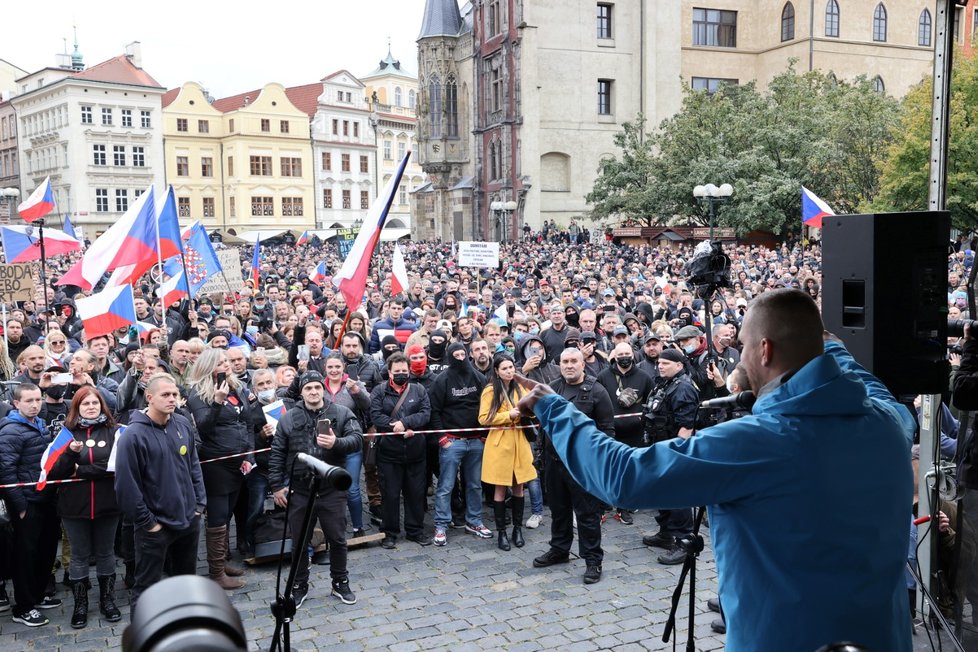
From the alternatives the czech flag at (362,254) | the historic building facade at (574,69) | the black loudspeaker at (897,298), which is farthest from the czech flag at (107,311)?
the historic building facade at (574,69)

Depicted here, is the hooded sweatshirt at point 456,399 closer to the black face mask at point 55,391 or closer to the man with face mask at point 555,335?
the man with face mask at point 555,335

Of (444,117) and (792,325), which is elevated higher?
(444,117)

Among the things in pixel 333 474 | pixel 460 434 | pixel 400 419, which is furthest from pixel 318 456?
pixel 333 474

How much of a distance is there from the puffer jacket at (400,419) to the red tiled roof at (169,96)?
77.5 m

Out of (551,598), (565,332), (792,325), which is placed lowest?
(551,598)

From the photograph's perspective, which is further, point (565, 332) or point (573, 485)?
point (565, 332)

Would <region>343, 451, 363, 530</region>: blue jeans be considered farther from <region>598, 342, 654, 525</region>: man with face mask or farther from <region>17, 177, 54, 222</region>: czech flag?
<region>17, 177, 54, 222</region>: czech flag

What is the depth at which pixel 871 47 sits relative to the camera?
5956cm

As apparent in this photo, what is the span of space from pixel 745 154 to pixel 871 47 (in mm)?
28650

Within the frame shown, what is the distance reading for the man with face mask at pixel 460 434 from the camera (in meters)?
8.97

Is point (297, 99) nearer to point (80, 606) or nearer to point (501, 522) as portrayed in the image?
point (501, 522)

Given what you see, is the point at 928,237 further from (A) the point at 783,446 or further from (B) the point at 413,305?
(B) the point at 413,305

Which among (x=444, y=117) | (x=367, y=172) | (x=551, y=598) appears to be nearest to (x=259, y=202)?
(x=367, y=172)

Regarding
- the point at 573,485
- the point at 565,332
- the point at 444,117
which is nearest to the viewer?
the point at 573,485
